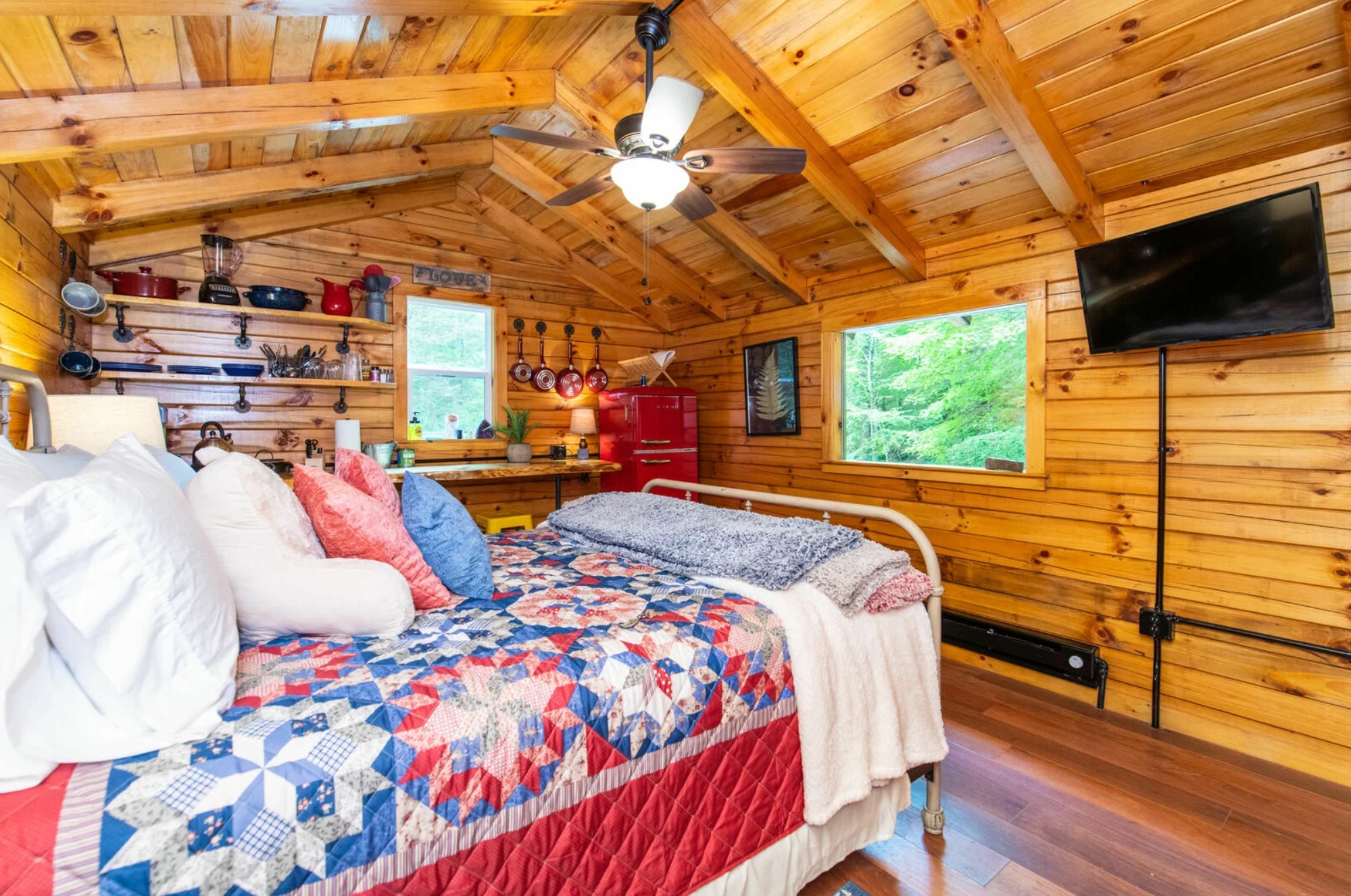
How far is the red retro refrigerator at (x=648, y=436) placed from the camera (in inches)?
178

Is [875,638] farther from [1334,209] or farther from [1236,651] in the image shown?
[1334,209]

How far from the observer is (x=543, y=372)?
190 inches

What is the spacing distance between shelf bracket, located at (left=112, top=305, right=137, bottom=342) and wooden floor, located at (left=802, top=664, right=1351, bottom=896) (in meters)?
4.22

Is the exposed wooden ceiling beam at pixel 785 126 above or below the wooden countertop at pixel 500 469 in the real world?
above

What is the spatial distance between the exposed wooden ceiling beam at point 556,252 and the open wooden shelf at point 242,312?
1.16 meters

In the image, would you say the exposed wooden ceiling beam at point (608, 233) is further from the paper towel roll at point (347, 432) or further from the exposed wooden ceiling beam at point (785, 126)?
the paper towel roll at point (347, 432)

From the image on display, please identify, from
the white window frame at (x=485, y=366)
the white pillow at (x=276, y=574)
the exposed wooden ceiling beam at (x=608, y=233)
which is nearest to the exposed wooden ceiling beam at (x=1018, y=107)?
the exposed wooden ceiling beam at (x=608, y=233)

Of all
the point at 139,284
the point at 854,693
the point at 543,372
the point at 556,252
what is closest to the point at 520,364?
the point at 543,372

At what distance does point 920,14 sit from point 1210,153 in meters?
1.28

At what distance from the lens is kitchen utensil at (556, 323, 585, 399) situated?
4.91 m

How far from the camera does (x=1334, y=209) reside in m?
2.15

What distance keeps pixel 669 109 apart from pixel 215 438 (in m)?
3.08

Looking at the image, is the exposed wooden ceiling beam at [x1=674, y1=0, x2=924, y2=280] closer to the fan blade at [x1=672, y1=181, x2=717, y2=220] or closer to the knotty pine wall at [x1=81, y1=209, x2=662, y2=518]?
the fan blade at [x1=672, y1=181, x2=717, y2=220]

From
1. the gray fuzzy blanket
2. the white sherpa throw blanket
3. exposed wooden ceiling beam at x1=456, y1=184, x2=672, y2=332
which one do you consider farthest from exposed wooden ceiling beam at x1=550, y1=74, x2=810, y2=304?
the white sherpa throw blanket
